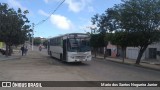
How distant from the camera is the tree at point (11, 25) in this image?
48188 millimetres

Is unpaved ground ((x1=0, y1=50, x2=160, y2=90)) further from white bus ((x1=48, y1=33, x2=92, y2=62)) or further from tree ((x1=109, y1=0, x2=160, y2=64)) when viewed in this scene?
tree ((x1=109, y1=0, x2=160, y2=64))

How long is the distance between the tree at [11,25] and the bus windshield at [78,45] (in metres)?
17.3

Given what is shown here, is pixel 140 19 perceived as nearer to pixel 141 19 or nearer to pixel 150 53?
pixel 141 19

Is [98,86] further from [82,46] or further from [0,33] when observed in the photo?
[0,33]

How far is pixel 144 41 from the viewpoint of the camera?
38.7 m

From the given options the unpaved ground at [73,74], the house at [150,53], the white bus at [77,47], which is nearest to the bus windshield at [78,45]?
the white bus at [77,47]

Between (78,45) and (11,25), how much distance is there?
18083 mm

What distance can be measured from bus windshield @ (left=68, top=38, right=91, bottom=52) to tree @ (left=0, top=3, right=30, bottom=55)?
17298 mm

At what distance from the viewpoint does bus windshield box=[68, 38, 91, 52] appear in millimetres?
33312

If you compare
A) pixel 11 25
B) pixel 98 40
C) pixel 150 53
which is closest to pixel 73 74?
pixel 11 25

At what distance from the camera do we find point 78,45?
110 ft

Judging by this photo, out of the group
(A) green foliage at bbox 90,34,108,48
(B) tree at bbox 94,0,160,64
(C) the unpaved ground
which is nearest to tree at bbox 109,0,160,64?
(B) tree at bbox 94,0,160,64

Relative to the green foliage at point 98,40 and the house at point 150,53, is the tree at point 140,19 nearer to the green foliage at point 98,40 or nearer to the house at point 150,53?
the house at point 150,53

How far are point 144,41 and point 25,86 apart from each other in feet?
81.7
